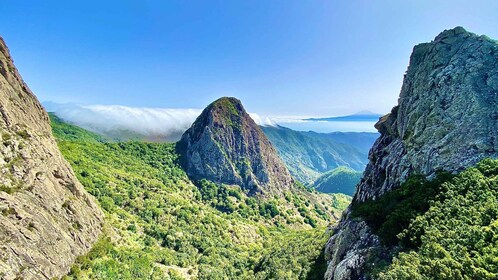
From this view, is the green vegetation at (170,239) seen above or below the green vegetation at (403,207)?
below

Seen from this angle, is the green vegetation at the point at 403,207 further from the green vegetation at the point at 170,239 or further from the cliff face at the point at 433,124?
the green vegetation at the point at 170,239

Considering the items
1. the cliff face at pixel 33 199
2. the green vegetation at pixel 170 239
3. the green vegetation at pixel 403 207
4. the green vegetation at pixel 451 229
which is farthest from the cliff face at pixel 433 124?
the cliff face at pixel 33 199

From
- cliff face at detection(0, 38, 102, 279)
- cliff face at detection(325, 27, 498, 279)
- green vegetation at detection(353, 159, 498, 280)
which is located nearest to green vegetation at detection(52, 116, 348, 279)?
cliff face at detection(0, 38, 102, 279)

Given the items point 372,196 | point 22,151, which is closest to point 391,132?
point 372,196

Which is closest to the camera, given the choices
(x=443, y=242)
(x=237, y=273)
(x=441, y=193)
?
(x=443, y=242)

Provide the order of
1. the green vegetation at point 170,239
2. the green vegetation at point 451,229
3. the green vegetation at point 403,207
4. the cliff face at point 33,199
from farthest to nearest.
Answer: the green vegetation at point 170,239
the cliff face at point 33,199
the green vegetation at point 403,207
the green vegetation at point 451,229

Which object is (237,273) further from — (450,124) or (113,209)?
(450,124)

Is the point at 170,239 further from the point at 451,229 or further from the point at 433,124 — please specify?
the point at 451,229
